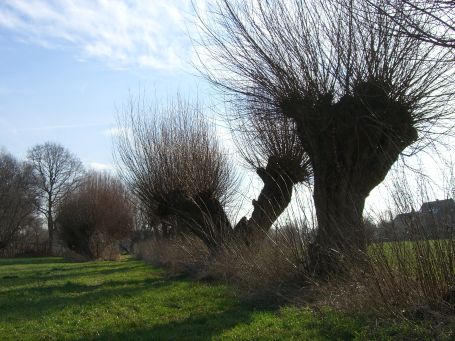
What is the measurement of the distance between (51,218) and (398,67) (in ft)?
219

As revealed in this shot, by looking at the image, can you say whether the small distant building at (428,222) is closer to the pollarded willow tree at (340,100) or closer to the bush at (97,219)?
the pollarded willow tree at (340,100)

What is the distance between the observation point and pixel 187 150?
22.0 metres

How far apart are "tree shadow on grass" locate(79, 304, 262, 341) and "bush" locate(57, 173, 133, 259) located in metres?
39.6

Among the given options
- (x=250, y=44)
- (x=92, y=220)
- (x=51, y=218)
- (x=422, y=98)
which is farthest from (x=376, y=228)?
(x=51, y=218)

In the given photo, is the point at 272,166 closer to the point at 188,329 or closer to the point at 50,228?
the point at 188,329

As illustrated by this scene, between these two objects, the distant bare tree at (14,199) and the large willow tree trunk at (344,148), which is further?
the distant bare tree at (14,199)

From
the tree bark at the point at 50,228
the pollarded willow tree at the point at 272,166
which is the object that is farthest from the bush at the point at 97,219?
the pollarded willow tree at the point at 272,166

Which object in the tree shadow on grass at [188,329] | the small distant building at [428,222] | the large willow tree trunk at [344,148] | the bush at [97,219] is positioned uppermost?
the bush at [97,219]

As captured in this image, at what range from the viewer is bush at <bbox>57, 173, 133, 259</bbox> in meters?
48.4

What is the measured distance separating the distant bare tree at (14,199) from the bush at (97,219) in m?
12.3

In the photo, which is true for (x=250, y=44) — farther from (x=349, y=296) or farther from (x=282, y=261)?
(x=349, y=296)

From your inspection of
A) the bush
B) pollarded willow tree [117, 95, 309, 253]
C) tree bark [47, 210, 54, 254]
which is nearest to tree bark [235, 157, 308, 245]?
pollarded willow tree [117, 95, 309, 253]

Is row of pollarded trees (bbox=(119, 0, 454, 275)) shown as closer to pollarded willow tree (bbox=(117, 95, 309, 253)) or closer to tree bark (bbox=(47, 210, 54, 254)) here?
pollarded willow tree (bbox=(117, 95, 309, 253))

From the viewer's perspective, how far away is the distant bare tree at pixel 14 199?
60469 millimetres
